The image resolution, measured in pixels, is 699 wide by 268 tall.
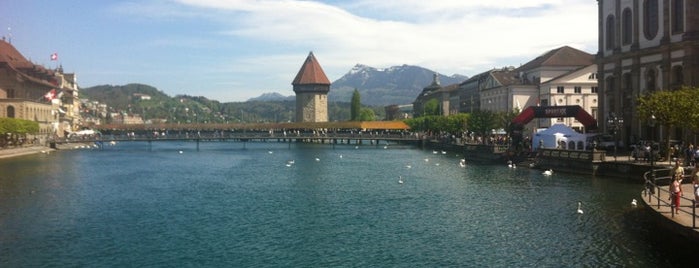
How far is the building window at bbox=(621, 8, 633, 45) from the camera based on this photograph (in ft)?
220

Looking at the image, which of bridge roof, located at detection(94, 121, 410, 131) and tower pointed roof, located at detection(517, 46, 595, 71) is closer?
tower pointed roof, located at detection(517, 46, 595, 71)

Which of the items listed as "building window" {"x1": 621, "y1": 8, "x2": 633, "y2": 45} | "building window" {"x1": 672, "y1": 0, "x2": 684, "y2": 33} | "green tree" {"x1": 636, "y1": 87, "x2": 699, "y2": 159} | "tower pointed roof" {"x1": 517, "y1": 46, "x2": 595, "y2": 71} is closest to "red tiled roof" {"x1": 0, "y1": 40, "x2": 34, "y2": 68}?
"tower pointed roof" {"x1": 517, "y1": 46, "x2": 595, "y2": 71}

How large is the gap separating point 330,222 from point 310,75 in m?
158

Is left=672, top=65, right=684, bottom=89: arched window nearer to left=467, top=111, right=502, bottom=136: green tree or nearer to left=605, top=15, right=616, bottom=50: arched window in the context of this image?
left=605, top=15, right=616, bottom=50: arched window

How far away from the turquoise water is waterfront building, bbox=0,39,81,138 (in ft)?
195

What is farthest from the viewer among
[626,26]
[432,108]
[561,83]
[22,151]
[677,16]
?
[432,108]

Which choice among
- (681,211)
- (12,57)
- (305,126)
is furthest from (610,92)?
(305,126)

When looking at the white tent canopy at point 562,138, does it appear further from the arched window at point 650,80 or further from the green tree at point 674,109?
the green tree at point 674,109

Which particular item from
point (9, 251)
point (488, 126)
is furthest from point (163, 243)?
point (488, 126)

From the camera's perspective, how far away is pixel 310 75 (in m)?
192

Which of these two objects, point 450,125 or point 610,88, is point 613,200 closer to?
point 610,88

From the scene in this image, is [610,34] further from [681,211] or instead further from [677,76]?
[681,211]

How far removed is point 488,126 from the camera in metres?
98.1

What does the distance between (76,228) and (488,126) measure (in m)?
72.4
